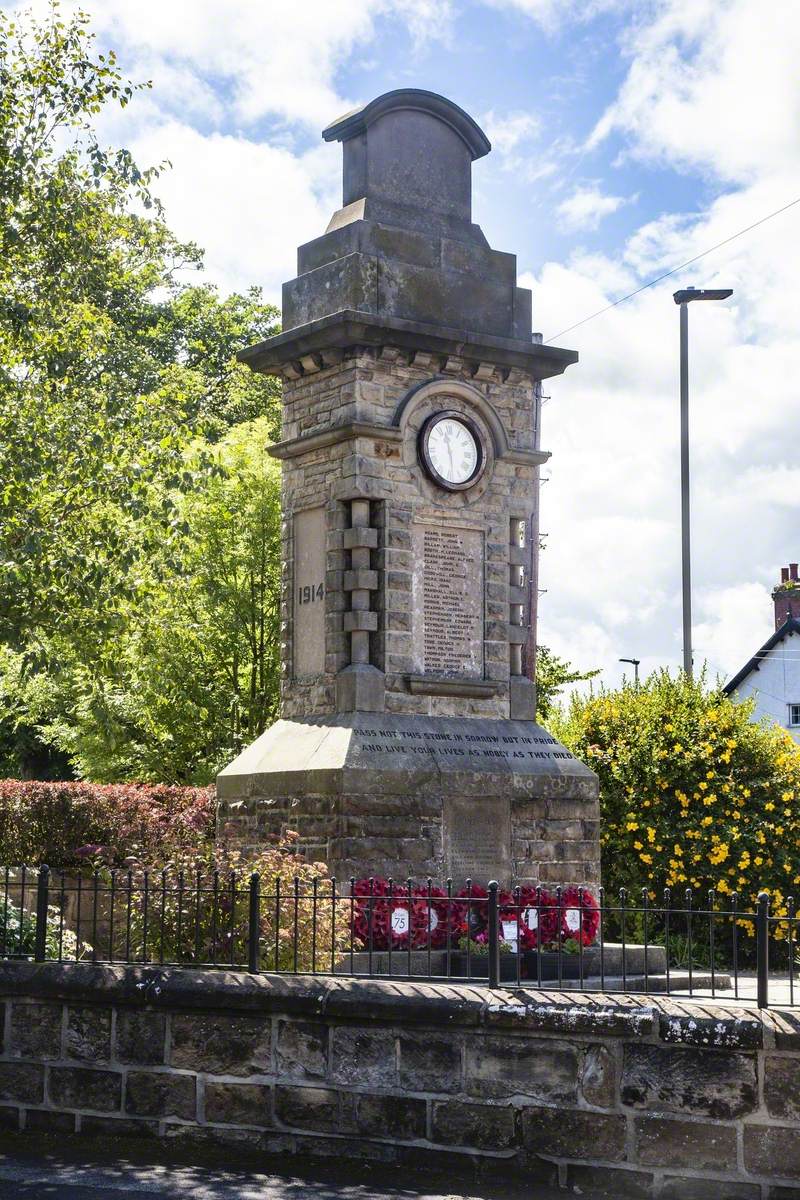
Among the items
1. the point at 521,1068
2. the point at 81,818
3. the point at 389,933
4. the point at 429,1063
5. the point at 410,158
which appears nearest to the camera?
the point at 521,1068

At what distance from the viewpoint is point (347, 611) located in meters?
13.9

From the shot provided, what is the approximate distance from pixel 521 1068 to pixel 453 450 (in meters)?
7.17

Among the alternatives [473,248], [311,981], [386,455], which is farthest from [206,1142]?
[473,248]

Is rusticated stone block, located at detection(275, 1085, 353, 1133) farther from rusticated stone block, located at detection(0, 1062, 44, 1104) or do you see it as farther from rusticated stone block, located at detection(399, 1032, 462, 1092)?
rusticated stone block, located at detection(0, 1062, 44, 1104)

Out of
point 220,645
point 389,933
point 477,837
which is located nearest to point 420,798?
point 477,837

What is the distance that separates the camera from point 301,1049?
891cm

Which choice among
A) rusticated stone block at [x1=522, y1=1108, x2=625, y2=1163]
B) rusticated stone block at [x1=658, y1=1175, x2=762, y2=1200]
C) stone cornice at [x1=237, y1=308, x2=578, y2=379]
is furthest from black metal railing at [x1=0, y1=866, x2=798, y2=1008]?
stone cornice at [x1=237, y1=308, x2=578, y2=379]

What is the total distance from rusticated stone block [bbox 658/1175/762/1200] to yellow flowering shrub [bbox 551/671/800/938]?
7995mm

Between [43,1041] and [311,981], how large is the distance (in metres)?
1.82

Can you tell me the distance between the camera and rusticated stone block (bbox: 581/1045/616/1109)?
831 cm

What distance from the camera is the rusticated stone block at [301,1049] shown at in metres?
8.86

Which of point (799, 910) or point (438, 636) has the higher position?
point (438, 636)

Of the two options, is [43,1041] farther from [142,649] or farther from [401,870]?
[142,649]

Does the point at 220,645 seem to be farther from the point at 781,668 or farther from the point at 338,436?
the point at 781,668
